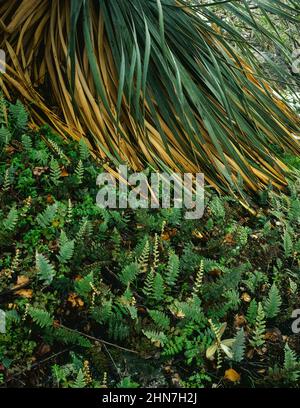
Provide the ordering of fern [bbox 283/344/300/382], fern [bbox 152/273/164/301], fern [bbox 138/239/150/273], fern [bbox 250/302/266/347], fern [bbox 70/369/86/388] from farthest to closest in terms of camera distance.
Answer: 1. fern [bbox 138/239/150/273]
2. fern [bbox 152/273/164/301]
3. fern [bbox 250/302/266/347]
4. fern [bbox 283/344/300/382]
5. fern [bbox 70/369/86/388]

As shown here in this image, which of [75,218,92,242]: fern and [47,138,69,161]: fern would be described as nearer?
[75,218,92,242]: fern

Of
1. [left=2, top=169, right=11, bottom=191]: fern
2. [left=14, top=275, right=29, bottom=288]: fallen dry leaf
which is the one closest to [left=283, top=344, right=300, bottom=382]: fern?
[left=14, top=275, right=29, bottom=288]: fallen dry leaf

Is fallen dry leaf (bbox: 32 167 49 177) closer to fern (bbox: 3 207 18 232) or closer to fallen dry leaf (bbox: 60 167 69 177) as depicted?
fallen dry leaf (bbox: 60 167 69 177)

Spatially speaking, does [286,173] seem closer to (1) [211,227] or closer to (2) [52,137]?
(1) [211,227]

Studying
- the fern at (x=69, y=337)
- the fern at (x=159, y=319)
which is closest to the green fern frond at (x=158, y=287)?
the fern at (x=159, y=319)

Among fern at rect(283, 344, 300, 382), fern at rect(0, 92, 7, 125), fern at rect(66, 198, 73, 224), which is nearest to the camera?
fern at rect(283, 344, 300, 382)

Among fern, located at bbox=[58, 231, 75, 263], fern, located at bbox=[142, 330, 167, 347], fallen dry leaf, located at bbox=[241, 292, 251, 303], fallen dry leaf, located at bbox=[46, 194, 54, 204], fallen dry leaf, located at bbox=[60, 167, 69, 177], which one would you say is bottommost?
fern, located at bbox=[142, 330, 167, 347]

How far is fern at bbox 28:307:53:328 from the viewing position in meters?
1.94

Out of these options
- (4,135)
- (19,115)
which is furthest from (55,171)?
(19,115)

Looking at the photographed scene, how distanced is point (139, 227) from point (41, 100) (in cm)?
105

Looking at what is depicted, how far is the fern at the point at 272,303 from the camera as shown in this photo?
7.29 feet

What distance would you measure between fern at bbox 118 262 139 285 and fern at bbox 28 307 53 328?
36cm

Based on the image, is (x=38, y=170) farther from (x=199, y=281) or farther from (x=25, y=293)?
(x=199, y=281)

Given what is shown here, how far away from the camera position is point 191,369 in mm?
2012
